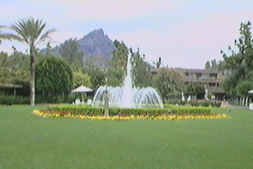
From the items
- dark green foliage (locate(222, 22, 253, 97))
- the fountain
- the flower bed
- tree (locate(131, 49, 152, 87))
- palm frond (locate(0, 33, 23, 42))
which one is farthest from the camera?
tree (locate(131, 49, 152, 87))

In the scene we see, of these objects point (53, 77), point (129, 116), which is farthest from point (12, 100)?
point (129, 116)

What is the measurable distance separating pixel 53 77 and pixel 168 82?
73.2 feet

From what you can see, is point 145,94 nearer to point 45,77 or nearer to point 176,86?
point 45,77

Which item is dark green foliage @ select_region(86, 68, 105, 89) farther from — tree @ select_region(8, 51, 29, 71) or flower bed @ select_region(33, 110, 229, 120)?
flower bed @ select_region(33, 110, 229, 120)

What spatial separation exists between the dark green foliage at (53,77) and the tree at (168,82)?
1773 centimetres

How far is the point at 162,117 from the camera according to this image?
19.9 m

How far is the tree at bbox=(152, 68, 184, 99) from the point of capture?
2365 inches

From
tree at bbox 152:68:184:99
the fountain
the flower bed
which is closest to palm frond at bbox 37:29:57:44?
the fountain

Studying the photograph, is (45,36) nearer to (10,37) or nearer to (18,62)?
(10,37)

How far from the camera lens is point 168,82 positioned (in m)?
61.7

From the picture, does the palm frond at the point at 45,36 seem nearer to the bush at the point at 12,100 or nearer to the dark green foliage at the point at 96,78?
the bush at the point at 12,100

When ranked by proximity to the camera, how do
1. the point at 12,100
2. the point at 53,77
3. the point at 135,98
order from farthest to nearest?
1. the point at 53,77
2. the point at 12,100
3. the point at 135,98

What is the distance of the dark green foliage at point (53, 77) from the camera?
43.7 m

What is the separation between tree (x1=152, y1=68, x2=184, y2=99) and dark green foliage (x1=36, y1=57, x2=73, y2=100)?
17.7 metres
